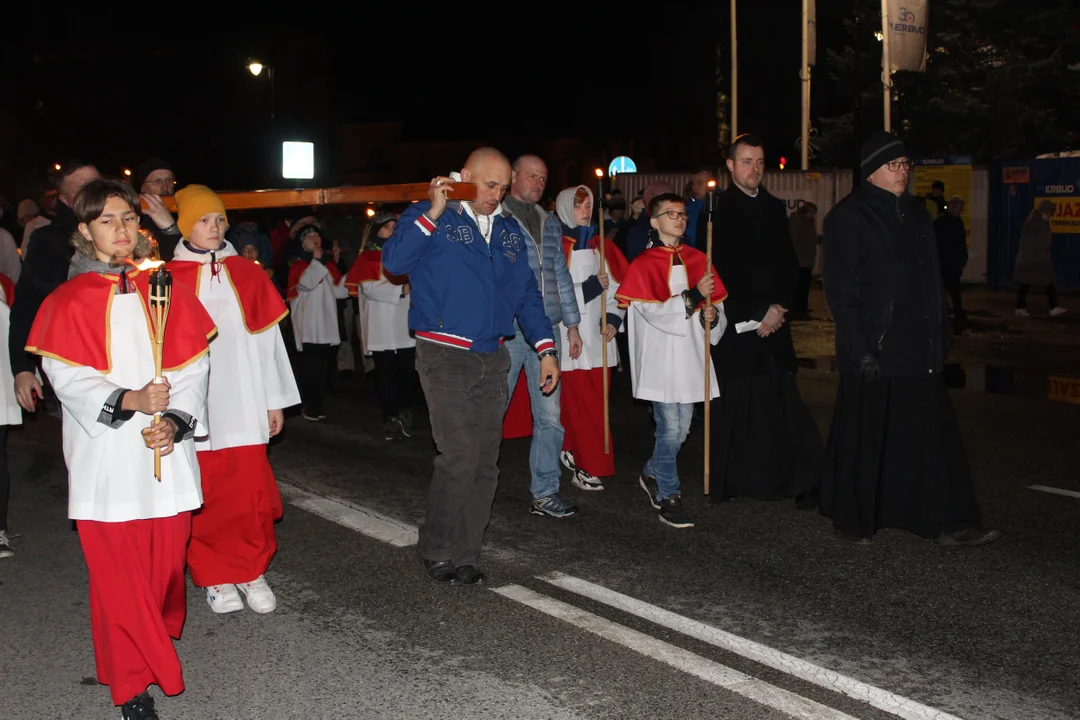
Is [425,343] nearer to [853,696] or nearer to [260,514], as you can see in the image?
[260,514]

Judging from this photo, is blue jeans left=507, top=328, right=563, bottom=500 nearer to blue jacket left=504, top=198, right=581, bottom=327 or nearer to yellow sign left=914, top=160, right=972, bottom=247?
blue jacket left=504, top=198, right=581, bottom=327

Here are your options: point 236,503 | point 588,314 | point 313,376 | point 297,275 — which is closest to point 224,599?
point 236,503

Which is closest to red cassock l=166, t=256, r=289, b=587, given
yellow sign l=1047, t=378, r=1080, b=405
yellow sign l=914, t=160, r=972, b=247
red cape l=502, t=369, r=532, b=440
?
red cape l=502, t=369, r=532, b=440

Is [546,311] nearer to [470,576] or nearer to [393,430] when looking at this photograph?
[470,576]

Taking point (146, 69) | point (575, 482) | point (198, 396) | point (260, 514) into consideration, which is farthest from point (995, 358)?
point (146, 69)

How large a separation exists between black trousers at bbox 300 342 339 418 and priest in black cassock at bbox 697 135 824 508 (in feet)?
15.9

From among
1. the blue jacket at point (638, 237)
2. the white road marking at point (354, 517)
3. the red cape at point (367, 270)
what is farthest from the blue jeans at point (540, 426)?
the blue jacket at point (638, 237)

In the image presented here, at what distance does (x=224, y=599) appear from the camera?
586 cm

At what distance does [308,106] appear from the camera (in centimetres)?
6588

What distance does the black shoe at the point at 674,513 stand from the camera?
729 centimetres

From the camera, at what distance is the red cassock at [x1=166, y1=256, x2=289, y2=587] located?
5863mm

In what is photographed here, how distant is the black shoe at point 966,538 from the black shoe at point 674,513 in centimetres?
143

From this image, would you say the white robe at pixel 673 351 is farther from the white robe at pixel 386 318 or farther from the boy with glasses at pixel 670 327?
the white robe at pixel 386 318

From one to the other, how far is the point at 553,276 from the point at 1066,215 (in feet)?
59.9
